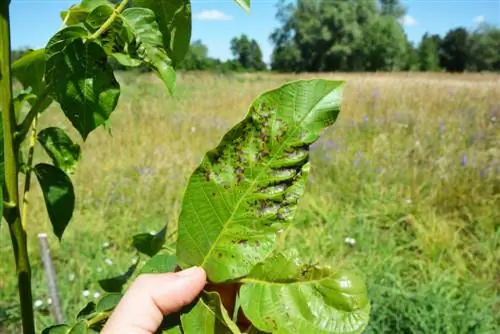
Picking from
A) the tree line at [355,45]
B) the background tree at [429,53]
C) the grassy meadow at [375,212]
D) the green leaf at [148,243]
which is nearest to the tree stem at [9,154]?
the green leaf at [148,243]

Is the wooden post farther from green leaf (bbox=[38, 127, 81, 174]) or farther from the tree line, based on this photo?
the tree line

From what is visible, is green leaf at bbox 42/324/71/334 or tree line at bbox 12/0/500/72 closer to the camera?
green leaf at bbox 42/324/71/334

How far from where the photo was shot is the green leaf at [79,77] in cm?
43

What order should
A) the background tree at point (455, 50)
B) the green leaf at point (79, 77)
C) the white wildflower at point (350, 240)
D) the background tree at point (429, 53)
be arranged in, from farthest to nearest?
1. the background tree at point (429, 53)
2. the background tree at point (455, 50)
3. the white wildflower at point (350, 240)
4. the green leaf at point (79, 77)

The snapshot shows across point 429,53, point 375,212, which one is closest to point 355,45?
point 429,53

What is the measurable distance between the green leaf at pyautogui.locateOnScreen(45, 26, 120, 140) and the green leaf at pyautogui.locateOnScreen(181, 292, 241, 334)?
19 centimetres

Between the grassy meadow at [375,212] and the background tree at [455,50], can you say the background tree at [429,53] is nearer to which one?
the background tree at [455,50]

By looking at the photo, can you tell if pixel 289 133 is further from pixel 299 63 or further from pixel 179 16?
pixel 299 63

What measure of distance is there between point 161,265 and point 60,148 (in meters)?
0.24

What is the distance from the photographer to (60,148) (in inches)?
23.8

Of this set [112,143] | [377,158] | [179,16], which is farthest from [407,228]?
[112,143]

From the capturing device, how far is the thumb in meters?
0.35

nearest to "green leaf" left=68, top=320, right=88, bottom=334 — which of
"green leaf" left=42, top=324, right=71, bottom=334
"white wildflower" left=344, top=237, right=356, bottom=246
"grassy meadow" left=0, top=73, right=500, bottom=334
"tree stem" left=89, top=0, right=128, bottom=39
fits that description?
"green leaf" left=42, top=324, right=71, bottom=334

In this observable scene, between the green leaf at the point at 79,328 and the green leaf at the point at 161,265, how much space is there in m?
0.07
